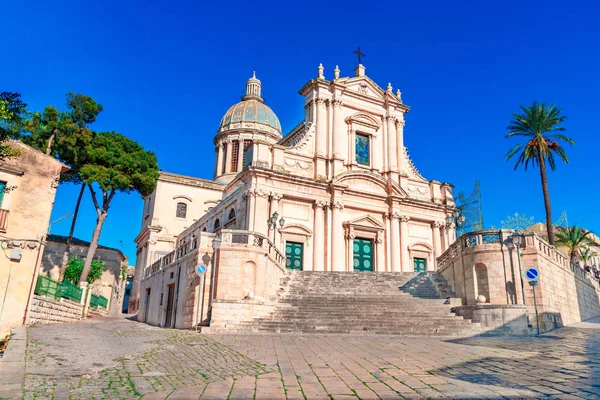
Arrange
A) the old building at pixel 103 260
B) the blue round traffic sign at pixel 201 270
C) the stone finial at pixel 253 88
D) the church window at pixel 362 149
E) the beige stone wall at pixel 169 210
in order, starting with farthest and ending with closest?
1. the stone finial at pixel 253 88
2. the beige stone wall at pixel 169 210
3. the old building at pixel 103 260
4. the church window at pixel 362 149
5. the blue round traffic sign at pixel 201 270

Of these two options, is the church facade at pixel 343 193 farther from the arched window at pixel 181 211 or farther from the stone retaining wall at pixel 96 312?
the stone retaining wall at pixel 96 312

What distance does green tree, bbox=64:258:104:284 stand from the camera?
35469 millimetres

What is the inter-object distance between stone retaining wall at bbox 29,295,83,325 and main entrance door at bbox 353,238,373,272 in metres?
16.6

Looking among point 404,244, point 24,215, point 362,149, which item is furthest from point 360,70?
point 24,215

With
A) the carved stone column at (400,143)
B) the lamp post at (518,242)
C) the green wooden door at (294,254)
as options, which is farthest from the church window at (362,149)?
the lamp post at (518,242)

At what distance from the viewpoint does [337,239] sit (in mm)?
28047

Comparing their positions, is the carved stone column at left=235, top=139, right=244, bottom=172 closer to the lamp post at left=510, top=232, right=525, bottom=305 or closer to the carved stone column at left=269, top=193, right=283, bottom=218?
the carved stone column at left=269, top=193, right=283, bottom=218

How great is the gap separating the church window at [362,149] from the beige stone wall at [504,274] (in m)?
13.3

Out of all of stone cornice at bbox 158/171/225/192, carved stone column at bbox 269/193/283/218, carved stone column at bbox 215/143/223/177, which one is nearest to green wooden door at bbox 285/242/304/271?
carved stone column at bbox 269/193/283/218

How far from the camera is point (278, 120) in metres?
51.7

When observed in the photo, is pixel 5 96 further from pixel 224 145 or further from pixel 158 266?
pixel 224 145

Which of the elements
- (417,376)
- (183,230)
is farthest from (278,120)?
(417,376)

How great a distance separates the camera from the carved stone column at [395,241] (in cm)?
2921

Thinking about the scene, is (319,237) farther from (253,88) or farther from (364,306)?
(253,88)
